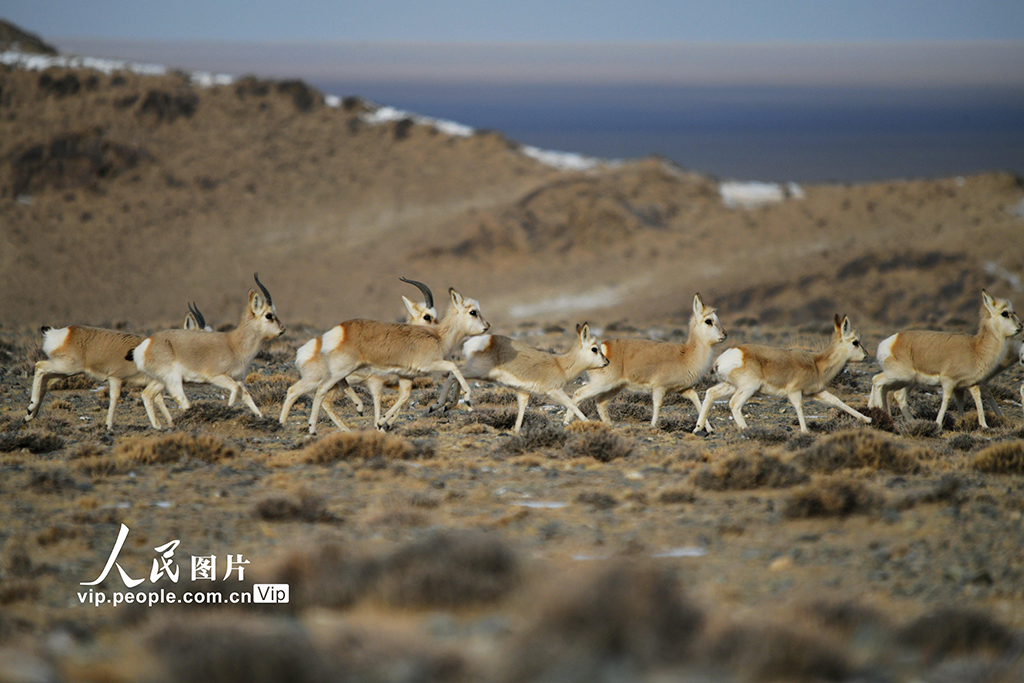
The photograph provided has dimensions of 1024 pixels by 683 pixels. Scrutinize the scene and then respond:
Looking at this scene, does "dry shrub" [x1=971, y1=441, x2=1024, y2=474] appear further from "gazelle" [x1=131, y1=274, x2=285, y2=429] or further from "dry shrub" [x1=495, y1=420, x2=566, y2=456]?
"gazelle" [x1=131, y1=274, x2=285, y2=429]

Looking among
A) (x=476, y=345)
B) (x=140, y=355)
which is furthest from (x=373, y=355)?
(x=140, y=355)

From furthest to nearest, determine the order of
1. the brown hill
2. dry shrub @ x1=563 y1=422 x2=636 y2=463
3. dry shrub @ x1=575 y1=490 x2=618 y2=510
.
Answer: the brown hill, dry shrub @ x1=563 y1=422 x2=636 y2=463, dry shrub @ x1=575 y1=490 x2=618 y2=510

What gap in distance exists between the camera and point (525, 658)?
3971 mm

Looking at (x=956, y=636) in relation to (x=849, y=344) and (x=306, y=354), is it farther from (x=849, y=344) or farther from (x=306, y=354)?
(x=306, y=354)

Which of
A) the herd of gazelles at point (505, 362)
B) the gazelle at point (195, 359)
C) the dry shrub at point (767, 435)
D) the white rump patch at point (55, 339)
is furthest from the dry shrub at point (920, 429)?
the white rump patch at point (55, 339)

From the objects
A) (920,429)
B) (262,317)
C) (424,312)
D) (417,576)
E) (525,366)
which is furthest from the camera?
(424,312)

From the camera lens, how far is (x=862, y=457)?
32.9 ft

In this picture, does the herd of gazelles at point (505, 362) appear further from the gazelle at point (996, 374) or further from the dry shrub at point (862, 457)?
the dry shrub at point (862, 457)

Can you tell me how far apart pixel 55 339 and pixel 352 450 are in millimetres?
5545

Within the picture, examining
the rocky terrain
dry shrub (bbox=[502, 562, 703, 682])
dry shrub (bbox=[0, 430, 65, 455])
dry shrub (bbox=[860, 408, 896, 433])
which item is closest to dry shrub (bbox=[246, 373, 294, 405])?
the rocky terrain

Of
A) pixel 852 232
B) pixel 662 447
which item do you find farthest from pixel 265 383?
pixel 852 232

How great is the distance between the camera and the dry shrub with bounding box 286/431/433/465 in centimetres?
1084

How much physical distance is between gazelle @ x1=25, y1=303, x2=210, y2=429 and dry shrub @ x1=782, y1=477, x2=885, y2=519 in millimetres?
9349

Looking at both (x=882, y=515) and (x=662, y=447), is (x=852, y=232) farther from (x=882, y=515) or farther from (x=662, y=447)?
(x=882, y=515)
